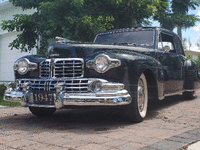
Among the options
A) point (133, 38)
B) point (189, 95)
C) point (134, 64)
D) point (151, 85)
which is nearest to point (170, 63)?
point (133, 38)

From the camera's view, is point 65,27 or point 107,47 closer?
point 107,47

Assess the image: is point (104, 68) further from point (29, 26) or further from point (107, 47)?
point (29, 26)

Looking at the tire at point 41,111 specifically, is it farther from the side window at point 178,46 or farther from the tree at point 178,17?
the tree at point 178,17

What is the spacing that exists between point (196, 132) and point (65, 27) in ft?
23.1

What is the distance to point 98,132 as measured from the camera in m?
3.56

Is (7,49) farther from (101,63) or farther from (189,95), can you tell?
(101,63)

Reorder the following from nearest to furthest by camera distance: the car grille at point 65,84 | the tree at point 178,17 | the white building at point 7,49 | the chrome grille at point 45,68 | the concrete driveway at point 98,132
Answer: the concrete driveway at point 98,132 → the car grille at point 65,84 → the chrome grille at point 45,68 → the white building at point 7,49 → the tree at point 178,17

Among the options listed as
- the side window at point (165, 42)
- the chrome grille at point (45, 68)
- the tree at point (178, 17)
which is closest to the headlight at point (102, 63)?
the chrome grille at point (45, 68)

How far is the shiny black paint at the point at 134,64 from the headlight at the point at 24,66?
0.06 metres

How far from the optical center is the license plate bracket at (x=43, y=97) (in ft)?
12.5

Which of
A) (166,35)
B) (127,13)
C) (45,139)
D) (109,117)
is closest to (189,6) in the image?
(127,13)

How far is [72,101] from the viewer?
12.0ft

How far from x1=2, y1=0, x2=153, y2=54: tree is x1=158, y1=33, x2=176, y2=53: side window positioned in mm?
3414

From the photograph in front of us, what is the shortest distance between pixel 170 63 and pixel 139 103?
1619 millimetres
